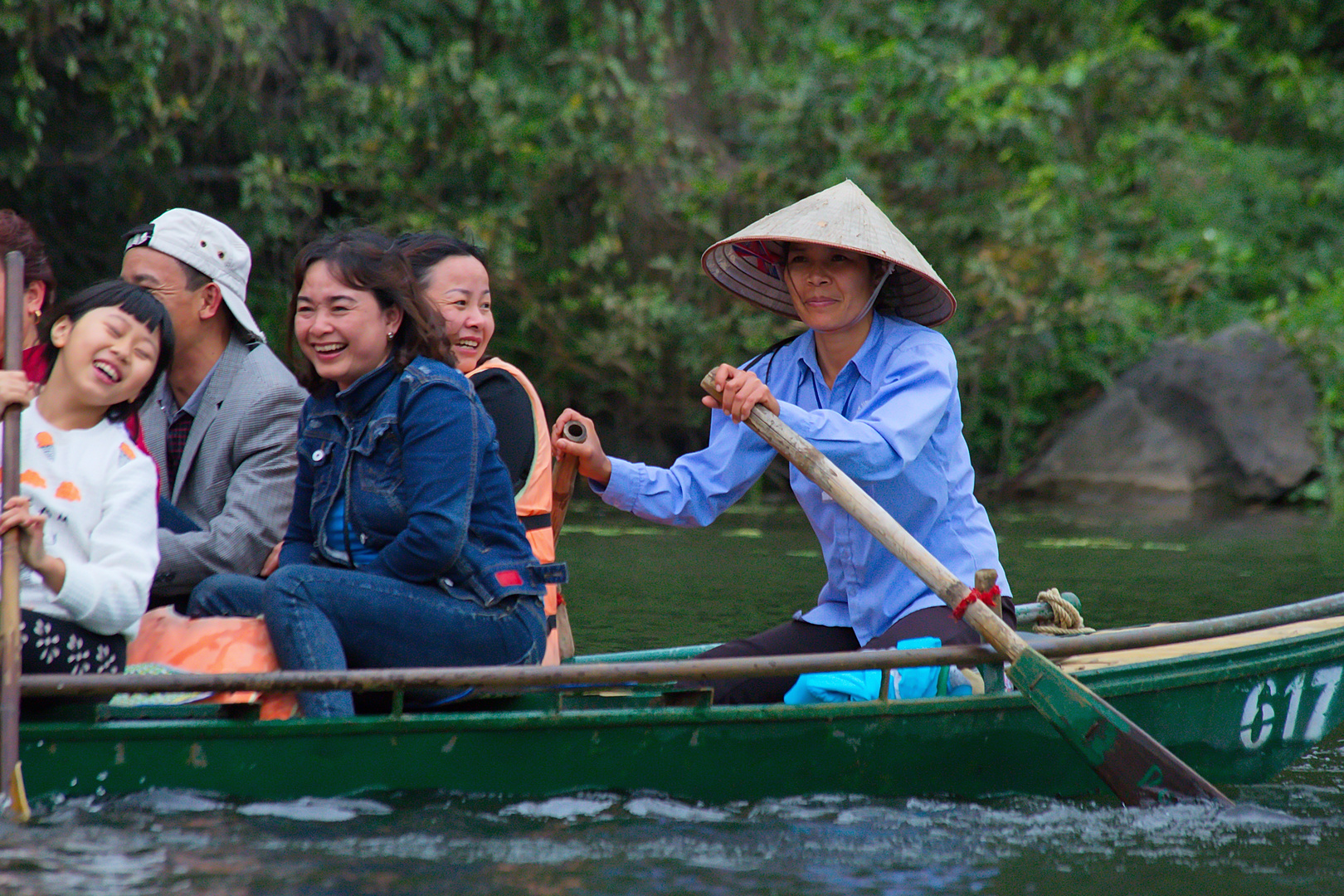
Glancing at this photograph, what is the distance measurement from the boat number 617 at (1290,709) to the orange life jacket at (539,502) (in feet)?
5.48

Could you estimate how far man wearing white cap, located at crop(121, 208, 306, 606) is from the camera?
3395mm

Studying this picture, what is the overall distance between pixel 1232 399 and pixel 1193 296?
136 cm

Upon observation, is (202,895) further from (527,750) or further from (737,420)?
(737,420)

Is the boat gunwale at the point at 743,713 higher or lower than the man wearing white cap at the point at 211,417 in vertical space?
lower

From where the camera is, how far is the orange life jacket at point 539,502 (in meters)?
3.48

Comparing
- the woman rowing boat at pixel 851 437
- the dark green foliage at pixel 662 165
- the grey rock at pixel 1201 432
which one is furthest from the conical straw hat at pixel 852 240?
the grey rock at pixel 1201 432

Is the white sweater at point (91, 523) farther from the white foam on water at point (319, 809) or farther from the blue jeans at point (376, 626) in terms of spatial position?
the white foam on water at point (319, 809)

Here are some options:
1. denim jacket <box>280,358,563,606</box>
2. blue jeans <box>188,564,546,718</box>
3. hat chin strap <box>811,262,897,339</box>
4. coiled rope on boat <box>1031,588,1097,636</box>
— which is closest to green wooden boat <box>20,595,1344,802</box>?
blue jeans <box>188,564,546,718</box>

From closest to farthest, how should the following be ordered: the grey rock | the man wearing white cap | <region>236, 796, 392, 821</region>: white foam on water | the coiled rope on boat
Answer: <region>236, 796, 392, 821</region>: white foam on water < the man wearing white cap < the coiled rope on boat < the grey rock

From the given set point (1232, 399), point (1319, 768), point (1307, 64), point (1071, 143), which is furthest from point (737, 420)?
point (1307, 64)

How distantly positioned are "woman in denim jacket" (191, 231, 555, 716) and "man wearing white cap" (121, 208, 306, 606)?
223mm

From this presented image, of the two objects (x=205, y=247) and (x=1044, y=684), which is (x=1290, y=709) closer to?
(x=1044, y=684)

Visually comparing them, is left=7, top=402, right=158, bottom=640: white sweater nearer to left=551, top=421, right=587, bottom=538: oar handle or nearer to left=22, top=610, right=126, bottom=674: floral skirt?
left=22, top=610, right=126, bottom=674: floral skirt

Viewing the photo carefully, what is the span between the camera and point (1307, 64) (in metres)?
15.1
